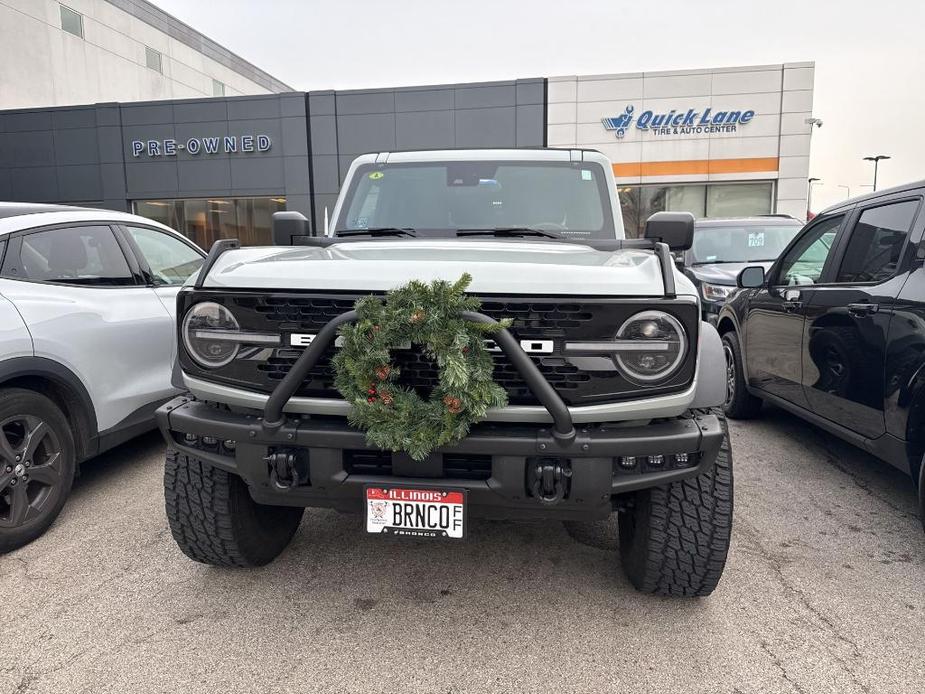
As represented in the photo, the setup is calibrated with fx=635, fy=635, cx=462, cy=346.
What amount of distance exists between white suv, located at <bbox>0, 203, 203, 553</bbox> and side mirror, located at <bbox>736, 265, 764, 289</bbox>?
401 cm

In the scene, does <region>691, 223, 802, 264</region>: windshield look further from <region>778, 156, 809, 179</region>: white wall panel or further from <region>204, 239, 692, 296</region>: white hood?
<region>778, 156, 809, 179</region>: white wall panel

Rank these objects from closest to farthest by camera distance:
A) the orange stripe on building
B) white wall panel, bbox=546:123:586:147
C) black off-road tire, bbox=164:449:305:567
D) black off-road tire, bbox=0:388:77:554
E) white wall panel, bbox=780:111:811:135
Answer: black off-road tire, bbox=164:449:305:567 → black off-road tire, bbox=0:388:77:554 → white wall panel, bbox=780:111:811:135 → the orange stripe on building → white wall panel, bbox=546:123:586:147

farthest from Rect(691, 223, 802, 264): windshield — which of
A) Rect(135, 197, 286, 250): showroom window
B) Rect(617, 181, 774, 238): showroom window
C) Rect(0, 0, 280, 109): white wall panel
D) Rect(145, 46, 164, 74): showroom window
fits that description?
Rect(145, 46, 164, 74): showroom window

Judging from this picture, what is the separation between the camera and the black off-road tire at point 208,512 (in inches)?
99.7

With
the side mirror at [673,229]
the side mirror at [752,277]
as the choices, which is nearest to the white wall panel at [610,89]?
the side mirror at [752,277]

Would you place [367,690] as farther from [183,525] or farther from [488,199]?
[488,199]

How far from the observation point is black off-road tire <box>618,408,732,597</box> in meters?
2.29

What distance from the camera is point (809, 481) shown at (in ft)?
12.9

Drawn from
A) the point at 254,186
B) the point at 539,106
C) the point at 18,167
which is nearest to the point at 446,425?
the point at 539,106

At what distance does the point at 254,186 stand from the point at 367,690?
21176mm

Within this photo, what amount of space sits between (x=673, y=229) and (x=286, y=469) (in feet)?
7.11

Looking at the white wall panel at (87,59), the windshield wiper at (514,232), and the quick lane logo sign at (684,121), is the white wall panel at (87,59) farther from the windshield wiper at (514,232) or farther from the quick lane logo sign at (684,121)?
the windshield wiper at (514,232)

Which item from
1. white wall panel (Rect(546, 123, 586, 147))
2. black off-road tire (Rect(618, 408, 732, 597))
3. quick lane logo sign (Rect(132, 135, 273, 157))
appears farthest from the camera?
quick lane logo sign (Rect(132, 135, 273, 157))

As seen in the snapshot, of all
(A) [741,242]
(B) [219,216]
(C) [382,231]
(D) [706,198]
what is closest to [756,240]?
(A) [741,242]
